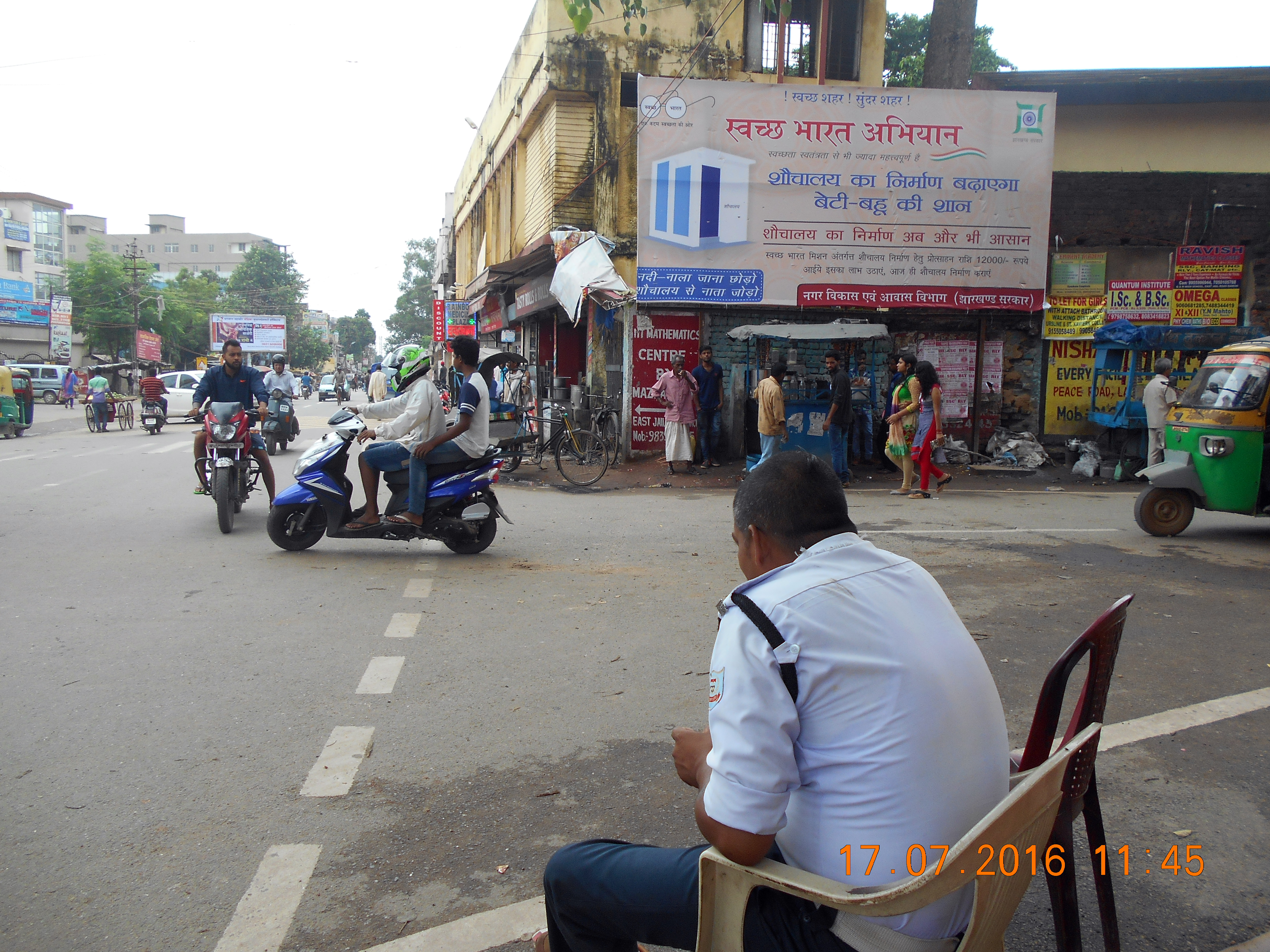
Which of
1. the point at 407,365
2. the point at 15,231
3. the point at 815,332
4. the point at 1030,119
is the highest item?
the point at 15,231

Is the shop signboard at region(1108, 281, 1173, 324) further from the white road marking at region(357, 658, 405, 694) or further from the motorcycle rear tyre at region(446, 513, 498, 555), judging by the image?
the white road marking at region(357, 658, 405, 694)

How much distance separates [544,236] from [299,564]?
10.8 metres

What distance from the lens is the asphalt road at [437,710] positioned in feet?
9.12

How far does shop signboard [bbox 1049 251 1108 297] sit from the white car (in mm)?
23818

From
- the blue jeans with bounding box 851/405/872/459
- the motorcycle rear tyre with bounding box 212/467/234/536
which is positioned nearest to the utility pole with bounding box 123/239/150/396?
the blue jeans with bounding box 851/405/872/459

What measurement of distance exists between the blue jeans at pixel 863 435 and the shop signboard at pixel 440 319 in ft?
73.1

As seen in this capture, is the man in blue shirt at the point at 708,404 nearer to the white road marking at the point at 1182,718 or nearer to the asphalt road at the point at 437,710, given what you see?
the asphalt road at the point at 437,710

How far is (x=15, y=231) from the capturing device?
63.7 meters

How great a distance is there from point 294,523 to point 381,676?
344 cm

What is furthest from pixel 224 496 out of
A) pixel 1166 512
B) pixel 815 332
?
pixel 1166 512

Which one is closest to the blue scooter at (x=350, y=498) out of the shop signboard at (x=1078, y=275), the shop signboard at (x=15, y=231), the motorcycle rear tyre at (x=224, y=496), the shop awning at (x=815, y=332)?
the motorcycle rear tyre at (x=224, y=496)

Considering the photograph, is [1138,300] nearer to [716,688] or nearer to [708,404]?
[708,404]

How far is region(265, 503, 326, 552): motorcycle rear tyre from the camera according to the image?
7633 mm

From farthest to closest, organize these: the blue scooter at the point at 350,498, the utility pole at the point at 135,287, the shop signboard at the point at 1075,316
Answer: the utility pole at the point at 135,287
the shop signboard at the point at 1075,316
the blue scooter at the point at 350,498
